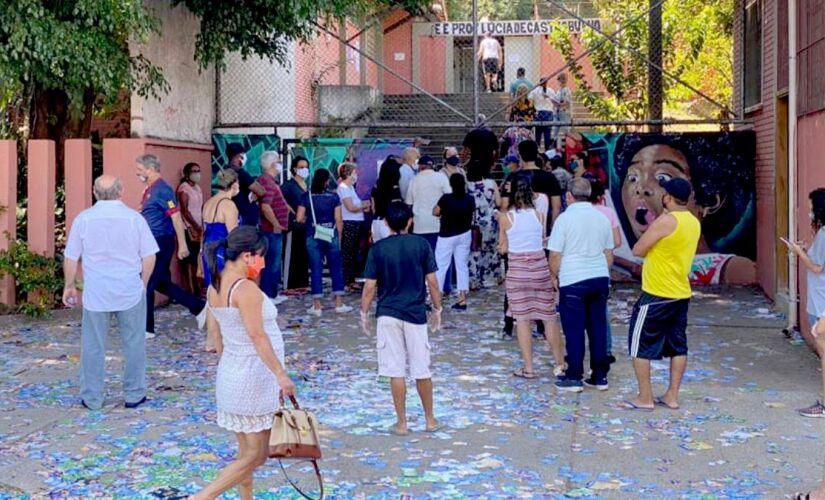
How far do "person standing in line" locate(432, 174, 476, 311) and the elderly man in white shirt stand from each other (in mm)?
4007

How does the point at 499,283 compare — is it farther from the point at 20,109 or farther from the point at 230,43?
the point at 20,109

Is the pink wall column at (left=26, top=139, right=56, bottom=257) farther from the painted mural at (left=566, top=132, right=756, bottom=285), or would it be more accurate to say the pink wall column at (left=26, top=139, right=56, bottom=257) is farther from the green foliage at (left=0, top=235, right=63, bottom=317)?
the painted mural at (left=566, top=132, right=756, bottom=285)

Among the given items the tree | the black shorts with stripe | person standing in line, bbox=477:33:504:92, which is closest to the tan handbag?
the black shorts with stripe

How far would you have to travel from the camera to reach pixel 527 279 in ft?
27.6

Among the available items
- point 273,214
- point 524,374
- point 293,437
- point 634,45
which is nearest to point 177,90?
point 273,214

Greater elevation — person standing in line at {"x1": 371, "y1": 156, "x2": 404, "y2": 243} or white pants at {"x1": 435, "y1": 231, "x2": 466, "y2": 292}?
person standing in line at {"x1": 371, "y1": 156, "x2": 404, "y2": 243}

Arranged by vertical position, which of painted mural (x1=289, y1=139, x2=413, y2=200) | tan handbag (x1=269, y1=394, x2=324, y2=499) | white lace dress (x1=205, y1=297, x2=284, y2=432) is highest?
painted mural (x1=289, y1=139, x2=413, y2=200)

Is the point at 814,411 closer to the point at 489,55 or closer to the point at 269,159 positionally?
the point at 269,159

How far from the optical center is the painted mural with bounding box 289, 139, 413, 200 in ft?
46.2

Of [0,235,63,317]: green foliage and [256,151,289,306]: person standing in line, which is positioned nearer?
[0,235,63,317]: green foliage

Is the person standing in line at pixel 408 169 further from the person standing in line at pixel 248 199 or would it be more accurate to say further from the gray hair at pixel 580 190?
the gray hair at pixel 580 190

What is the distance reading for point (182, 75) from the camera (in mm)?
12836

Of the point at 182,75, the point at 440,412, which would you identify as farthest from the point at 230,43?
the point at 440,412

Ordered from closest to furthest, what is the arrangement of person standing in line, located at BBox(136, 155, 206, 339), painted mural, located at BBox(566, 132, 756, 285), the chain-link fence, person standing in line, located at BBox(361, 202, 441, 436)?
person standing in line, located at BBox(361, 202, 441, 436) → person standing in line, located at BBox(136, 155, 206, 339) → painted mural, located at BBox(566, 132, 756, 285) → the chain-link fence
